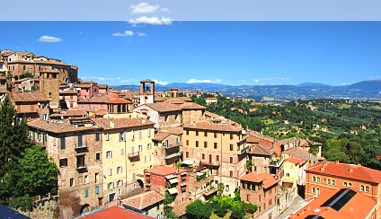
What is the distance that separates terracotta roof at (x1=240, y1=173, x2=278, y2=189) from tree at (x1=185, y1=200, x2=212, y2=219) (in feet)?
21.1

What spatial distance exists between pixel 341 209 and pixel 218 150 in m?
17.1

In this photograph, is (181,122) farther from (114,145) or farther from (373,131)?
(373,131)

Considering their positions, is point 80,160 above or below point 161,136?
below

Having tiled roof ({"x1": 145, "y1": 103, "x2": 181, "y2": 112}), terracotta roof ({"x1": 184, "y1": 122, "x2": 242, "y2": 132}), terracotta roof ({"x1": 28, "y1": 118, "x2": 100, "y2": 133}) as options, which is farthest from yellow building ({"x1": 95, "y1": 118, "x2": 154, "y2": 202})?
terracotta roof ({"x1": 184, "y1": 122, "x2": 242, "y2": 132})

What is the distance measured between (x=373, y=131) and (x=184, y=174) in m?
100

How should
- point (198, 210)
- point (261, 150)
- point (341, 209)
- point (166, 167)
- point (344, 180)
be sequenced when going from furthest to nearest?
point (261, 150), point (344, 180), point (166, 167), point (198, 210), point (341, 209)

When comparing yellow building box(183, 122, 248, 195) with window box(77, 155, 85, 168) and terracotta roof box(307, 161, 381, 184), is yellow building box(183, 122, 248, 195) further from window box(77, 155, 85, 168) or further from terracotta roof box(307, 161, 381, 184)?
window box(77, 155, 85, 168)

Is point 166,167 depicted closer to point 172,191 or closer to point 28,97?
point 172,191

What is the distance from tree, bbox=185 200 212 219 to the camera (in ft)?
133

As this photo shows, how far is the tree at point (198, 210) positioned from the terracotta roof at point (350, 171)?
19712 millimetres

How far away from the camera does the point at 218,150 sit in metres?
48.1

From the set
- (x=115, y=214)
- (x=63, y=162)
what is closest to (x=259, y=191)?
(x=63, y=162)

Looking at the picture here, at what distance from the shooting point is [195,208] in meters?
40.8

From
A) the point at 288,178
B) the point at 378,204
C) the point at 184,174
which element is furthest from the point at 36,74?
the point at 378,204
